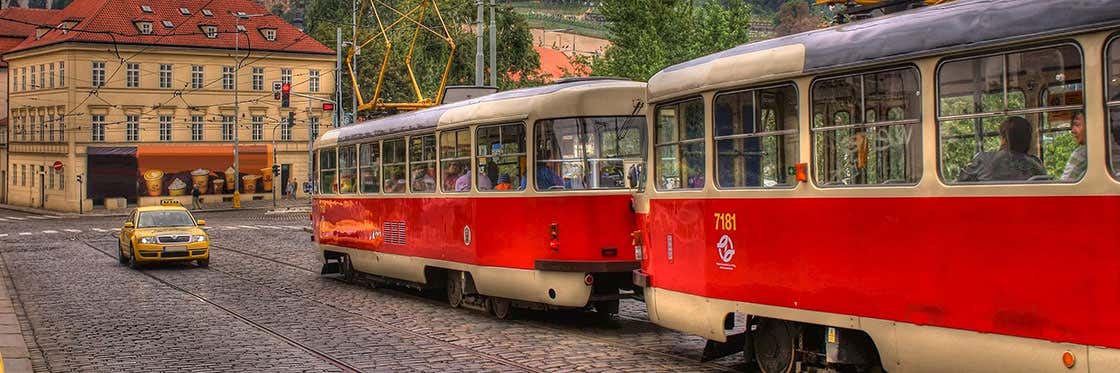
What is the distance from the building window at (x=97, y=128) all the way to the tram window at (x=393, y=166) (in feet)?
192

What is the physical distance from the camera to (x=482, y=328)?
1496 cm

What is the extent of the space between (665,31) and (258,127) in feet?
84.2

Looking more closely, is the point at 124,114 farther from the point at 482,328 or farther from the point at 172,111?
the point at 482,328

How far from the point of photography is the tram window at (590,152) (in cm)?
1405

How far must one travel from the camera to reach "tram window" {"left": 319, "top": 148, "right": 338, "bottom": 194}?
74.1ft

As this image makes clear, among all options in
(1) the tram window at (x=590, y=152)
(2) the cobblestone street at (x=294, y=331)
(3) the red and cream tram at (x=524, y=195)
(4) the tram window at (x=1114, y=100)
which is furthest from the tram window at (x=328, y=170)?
(4) the tram window at (x=1114, y=100)

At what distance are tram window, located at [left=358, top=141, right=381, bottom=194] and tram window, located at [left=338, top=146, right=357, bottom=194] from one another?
1.30 feet

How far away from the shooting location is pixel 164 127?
2977 inches

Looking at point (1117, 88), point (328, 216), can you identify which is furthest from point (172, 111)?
point (1117, 88)

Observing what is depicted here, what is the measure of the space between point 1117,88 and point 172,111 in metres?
73.8

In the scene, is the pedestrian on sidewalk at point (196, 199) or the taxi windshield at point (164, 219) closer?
the taxi windshield at point (164, 219)

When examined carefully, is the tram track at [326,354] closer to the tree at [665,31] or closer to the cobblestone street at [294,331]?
the cobblestone street at [294,331]

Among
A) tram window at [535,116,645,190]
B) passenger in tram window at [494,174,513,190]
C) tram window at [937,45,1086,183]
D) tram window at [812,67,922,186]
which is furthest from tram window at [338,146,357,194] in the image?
tram window at [937,45,1086,183]

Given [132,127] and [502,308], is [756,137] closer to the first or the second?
[502,308]
